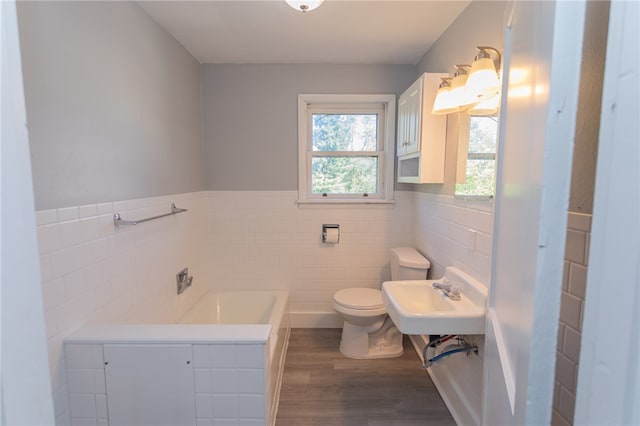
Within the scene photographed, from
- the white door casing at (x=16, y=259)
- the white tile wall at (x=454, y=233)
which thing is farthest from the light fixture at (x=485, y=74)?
the white door casing at (x=16, y=259)

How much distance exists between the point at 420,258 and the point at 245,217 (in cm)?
160

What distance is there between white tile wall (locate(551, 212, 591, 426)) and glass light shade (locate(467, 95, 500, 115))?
78cm

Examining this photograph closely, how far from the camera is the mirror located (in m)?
1.52

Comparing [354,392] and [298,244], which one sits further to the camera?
[298,244]

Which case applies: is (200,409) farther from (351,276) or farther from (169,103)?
(169,103)

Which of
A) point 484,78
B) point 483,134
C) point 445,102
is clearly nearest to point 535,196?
point 484,78

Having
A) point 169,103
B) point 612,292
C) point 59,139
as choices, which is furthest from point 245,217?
point 612,292

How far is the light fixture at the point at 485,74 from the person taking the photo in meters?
1.37

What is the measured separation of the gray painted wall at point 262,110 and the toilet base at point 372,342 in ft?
4.50

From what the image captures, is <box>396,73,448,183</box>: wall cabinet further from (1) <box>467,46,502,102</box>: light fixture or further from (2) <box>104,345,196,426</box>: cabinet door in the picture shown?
(2) <box>104,345,196,426</box>: cabinet door

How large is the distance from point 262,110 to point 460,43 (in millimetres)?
1658

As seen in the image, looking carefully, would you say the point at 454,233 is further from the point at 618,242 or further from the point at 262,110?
the point at 262,110

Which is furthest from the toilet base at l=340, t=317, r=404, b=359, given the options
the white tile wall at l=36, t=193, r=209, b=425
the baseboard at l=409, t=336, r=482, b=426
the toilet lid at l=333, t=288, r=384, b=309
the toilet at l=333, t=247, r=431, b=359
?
the white tile wall at l=36, t=193, r=209, b=425

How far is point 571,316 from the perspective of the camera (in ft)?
2.98
